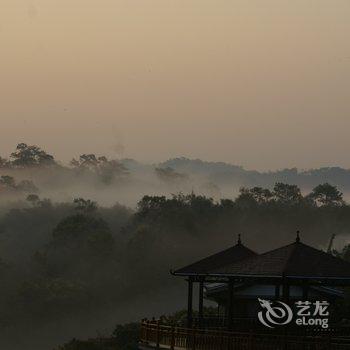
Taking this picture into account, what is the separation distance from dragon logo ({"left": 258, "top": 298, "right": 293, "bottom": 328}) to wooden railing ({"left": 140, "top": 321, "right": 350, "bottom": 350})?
687 millimetres

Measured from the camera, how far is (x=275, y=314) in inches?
1823

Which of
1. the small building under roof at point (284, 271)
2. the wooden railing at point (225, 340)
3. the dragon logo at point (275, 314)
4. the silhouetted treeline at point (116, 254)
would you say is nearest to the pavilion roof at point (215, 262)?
the small building under roof at point (284, 271)

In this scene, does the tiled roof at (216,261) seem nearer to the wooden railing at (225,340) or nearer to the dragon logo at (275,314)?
the wooden railing at (225,340)

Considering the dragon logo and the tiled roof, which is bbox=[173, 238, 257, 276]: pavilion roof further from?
the dragon logo

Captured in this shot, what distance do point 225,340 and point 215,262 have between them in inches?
365

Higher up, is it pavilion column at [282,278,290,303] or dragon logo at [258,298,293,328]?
pavilion column at [282,278,290,303]

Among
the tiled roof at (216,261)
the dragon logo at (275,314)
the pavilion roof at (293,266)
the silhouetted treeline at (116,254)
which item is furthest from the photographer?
the silhouetted treeline at (116,254)

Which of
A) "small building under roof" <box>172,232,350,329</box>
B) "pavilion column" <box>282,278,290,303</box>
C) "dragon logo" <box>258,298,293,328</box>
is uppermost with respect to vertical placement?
"small building under roof" <box>172,232,350,329</box>

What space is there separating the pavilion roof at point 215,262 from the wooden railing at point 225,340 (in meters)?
3.38

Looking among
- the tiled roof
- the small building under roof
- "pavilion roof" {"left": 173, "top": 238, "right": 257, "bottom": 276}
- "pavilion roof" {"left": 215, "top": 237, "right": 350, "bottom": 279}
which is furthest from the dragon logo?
the tiled roof

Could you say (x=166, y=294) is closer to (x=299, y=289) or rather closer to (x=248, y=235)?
(x=248, y=235)

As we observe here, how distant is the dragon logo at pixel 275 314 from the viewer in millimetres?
46031

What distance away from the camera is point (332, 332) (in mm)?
46688

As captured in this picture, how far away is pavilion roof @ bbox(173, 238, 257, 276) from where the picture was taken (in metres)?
52.4
